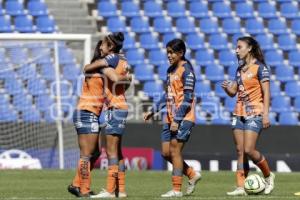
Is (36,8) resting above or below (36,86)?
above

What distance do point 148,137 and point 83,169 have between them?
9567 millimetres

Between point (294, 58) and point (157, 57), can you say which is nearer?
point (157, 57)

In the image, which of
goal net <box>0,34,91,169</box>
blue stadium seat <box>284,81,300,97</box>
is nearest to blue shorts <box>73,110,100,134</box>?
goal net <box>0,34,91,169</box>

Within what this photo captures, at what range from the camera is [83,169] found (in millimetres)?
10117

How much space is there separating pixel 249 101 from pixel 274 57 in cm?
1363

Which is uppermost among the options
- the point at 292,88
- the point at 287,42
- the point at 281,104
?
the point at 287,42

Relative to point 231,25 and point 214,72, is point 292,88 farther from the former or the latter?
point 231,25

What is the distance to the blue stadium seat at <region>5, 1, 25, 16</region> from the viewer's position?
23.4 meters

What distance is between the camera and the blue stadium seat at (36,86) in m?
19.2

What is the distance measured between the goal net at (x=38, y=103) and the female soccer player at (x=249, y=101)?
8192 mm

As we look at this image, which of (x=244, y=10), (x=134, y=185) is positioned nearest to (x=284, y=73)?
(x=244, y=10)

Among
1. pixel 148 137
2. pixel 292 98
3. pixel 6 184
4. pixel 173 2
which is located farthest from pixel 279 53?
pixel 6 184

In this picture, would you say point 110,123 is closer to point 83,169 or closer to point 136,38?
point 83,169

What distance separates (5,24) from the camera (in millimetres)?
22984
